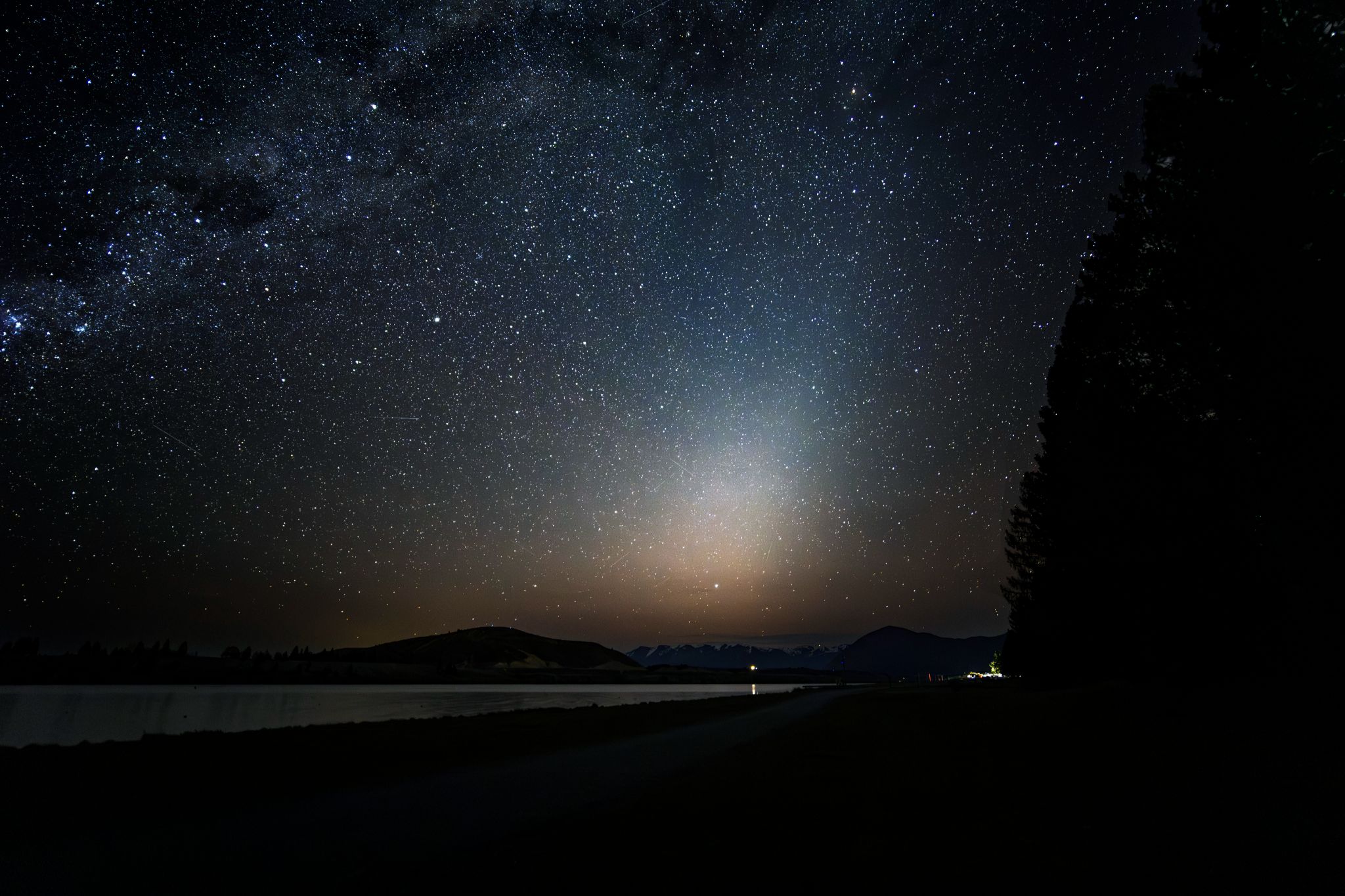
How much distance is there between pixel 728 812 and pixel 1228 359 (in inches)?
496

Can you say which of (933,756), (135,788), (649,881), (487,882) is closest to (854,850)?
(649,881)

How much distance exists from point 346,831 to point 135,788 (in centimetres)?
587

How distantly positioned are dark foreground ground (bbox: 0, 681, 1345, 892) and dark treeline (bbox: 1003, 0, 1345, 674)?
8.08ft

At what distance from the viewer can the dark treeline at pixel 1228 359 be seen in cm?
1105

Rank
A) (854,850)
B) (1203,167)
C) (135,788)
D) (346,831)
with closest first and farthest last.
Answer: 1. (854,850)
2. (346,831)
3. (135,788)
4. (1203,167)

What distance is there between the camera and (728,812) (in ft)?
24.6

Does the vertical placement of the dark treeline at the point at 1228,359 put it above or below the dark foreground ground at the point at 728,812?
above

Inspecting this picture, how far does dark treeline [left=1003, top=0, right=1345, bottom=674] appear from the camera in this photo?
11.1m

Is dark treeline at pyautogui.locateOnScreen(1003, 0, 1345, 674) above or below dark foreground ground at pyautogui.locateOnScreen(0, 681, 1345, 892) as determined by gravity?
above

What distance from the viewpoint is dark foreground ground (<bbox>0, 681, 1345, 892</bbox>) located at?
511 cm

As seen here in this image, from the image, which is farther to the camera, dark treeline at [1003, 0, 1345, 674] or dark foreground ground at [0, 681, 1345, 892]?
dark treeline at [1003, 0, 1345, 674]

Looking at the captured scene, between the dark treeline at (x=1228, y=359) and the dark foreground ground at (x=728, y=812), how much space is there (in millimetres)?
2462

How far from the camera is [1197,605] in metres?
15.6

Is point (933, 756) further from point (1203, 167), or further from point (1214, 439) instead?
point (1203, 167)
